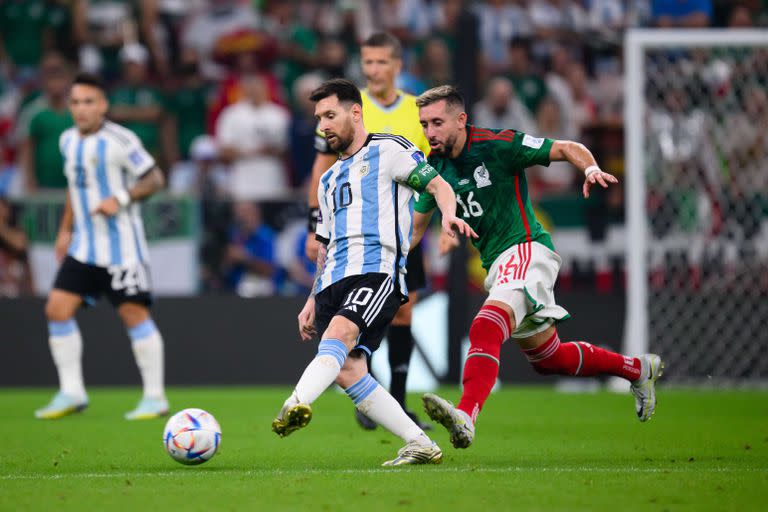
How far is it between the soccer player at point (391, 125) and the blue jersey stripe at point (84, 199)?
6.25ft

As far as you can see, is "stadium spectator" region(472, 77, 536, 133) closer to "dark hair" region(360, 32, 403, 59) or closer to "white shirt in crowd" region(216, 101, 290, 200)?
"white shirt in crowd" region(216, 101, 290, 200)

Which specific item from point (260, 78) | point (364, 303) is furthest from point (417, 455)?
point (260, 78)

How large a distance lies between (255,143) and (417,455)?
807 centimetres

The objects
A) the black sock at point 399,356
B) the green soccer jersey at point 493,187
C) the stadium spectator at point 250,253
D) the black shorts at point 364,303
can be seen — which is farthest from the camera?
the stadium spectator at point 250,253

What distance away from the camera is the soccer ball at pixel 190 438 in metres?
6.05

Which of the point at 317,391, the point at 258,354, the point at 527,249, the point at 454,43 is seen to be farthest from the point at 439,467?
the point at 454,43

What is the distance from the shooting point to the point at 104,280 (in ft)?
30.1

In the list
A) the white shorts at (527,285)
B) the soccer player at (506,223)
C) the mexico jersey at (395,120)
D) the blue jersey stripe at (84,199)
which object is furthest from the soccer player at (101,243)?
the white shorts at (527,285)

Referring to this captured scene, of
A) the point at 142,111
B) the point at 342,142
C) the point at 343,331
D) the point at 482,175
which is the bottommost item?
the point at 343,331

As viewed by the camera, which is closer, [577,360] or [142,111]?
[577,360]

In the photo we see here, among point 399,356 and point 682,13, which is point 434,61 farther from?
point 399,356

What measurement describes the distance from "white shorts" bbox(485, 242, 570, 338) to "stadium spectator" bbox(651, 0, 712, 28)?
23.2 feet

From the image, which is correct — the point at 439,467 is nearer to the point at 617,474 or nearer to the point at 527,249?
the point at 617,474

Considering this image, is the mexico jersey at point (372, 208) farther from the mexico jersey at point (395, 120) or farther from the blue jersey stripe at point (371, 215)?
the mexico jersey at point (395, 120)
